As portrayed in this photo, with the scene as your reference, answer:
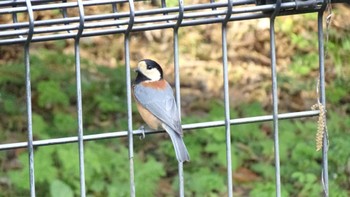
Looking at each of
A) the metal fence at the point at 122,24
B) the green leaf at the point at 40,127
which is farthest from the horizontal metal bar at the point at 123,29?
the green leaf at the point at 40,127

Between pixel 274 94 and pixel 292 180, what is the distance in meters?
2.83

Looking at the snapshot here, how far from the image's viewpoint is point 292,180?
21.0 feet

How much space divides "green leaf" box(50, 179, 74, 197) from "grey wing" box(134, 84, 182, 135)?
4.04 ft

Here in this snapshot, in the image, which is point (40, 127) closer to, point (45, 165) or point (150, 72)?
point (45, 165)

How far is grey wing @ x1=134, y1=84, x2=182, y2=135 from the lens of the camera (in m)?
4.07

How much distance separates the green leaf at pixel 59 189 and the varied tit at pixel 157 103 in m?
1.21

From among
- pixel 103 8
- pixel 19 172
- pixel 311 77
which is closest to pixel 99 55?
pixel 103 8

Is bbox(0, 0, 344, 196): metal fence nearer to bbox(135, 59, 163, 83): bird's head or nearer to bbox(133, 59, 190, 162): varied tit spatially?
bbox(133, 59, 190, 162): varied tit

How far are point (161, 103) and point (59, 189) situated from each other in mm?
1609

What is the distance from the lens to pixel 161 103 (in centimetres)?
437

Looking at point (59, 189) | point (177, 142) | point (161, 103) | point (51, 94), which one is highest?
point (51, 94)

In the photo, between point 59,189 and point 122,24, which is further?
point 59,189

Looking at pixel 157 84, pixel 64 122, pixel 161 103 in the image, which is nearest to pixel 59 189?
pixel 64 122

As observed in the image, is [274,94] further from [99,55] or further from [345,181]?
[99,55]
